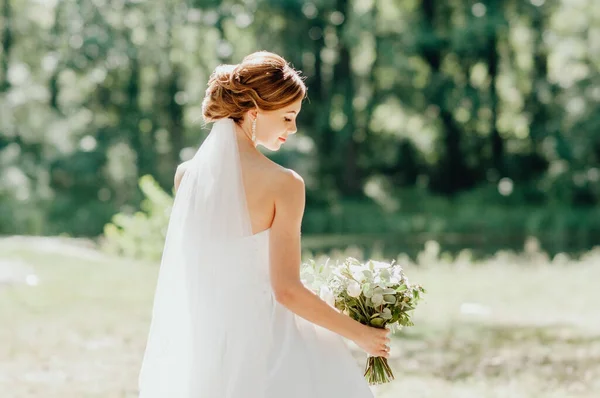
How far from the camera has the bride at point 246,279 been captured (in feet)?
9.60

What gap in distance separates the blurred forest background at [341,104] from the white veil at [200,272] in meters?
25.3

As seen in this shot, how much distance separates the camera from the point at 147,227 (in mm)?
14672

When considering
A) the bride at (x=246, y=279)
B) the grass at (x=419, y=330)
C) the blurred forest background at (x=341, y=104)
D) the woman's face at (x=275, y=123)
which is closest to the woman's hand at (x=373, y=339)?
the bride at (x=246, y=279)

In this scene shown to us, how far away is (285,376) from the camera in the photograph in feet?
9.99

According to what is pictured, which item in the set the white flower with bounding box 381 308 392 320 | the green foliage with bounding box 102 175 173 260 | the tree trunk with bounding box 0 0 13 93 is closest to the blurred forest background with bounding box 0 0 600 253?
the tree trunk with bounding box 0 0 13 93

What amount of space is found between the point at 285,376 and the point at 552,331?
23.0 ft

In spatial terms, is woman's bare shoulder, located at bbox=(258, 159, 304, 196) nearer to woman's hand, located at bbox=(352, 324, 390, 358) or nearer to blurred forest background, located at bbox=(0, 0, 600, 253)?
woman's hand, located at bbox=(352, 324, 390, 358)

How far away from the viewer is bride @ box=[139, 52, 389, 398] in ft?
9.60

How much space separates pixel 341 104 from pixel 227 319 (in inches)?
1213

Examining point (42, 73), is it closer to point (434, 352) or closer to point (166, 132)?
point (166, 132)

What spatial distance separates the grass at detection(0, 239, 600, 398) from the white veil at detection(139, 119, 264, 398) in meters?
3.10

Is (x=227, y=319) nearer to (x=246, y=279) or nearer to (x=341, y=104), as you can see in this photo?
(x=246, y=279)

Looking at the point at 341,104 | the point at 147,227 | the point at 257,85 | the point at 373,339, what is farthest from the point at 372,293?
the point at 341,104

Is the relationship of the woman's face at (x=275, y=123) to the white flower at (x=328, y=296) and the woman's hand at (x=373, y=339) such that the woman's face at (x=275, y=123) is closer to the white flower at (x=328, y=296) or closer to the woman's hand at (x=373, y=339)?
the white flower at (x=328, y=296)
